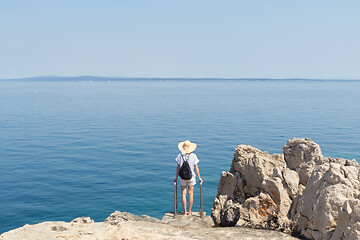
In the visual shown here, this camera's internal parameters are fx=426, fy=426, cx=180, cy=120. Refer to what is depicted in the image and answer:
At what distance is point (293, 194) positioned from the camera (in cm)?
1215

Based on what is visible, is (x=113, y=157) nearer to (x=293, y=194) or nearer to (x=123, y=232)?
(x=293, y=194)

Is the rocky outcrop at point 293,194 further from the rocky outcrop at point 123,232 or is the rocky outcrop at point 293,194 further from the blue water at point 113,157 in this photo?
the blue water at point 113,157

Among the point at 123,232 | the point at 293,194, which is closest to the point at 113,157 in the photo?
the point at 293,194

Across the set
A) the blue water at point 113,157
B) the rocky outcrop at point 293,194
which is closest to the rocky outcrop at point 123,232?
the rocky outcrop at point 293,194

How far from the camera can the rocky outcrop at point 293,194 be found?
9.80 meters

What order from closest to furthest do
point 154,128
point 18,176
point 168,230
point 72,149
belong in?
point 168,230 < point 18,176 < point 72,149 < point 154,128

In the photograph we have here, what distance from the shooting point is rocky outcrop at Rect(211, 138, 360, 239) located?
386 inches

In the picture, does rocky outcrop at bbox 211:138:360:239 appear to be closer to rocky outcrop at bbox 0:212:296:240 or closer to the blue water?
rocky outcrop at bbox 0:212:296:240

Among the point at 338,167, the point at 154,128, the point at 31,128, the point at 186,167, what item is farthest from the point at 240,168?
the point at 31,128

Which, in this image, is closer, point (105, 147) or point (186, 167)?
point (186, 167)

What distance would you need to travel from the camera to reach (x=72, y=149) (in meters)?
31.3

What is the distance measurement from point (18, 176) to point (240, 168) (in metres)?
14.5

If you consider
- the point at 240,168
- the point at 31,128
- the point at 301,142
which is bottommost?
the point at 31,128

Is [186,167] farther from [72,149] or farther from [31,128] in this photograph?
[31,128]
